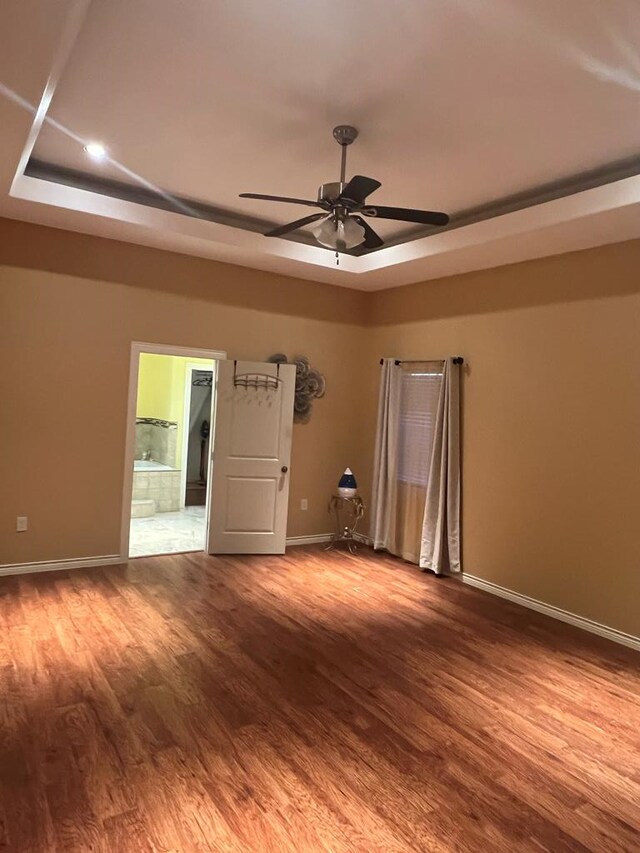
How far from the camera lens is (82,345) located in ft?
16.1

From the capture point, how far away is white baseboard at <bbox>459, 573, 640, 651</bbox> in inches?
158

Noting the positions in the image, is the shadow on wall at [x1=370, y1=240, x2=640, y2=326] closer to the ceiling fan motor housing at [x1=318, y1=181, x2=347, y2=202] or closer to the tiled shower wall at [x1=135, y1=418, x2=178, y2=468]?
the ceiling fan motor housing at [x1=318, y1=181, x2=347, y2=202]

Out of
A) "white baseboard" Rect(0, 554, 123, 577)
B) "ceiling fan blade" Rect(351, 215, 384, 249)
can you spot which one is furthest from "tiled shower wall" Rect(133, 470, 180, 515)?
"ceiling fan blade" Rect(351, 215, 384, 249)

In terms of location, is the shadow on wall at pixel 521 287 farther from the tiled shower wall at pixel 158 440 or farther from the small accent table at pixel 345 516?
the tiled shower wall at pixel 158 440

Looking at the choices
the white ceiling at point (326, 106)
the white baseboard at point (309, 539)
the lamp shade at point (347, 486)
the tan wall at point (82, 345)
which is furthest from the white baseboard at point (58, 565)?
the white ceiling at point (326, 106)

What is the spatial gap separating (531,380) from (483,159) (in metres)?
1.85

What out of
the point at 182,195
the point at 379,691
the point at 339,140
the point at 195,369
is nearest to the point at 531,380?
the point at 339,140

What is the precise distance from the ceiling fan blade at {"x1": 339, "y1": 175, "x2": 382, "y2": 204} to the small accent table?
3.76 m

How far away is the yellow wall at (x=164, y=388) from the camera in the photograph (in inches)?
316

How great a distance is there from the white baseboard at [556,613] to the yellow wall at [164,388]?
449 centimetres

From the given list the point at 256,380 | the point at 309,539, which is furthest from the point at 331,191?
the point at 309,539

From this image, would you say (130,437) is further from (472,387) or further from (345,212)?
→ (472,387)

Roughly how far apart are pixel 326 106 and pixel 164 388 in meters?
5.94

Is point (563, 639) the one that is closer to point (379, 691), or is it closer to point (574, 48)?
point (379, 691)
